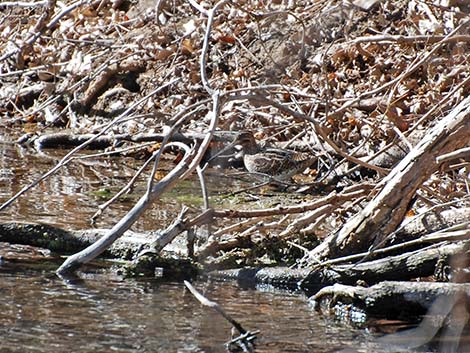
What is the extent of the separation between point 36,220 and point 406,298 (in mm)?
3164

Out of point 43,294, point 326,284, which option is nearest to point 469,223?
point 326,284

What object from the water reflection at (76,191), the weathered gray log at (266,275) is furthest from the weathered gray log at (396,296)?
the water reflection at (76,191)

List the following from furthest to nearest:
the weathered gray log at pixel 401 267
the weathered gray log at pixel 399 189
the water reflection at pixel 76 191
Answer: the water reflection at pixel 76 191
the weathered gray log at pixel 399 189
the weathered gray log at pixel 401 267

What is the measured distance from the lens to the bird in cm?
911

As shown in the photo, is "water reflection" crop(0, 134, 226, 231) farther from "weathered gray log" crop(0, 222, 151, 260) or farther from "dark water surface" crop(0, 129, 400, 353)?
"weathered gray log" crop(0, 222, 151, 260)

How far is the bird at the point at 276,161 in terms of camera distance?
9.11 m

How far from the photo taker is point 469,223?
531 centimetres

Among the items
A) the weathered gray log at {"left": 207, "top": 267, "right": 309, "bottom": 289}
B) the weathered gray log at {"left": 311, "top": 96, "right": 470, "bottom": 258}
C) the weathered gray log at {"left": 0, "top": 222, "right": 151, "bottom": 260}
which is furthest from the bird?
the weathered gray log at {"left": 311, "top": 96, "right": 470, "bottom": 258}

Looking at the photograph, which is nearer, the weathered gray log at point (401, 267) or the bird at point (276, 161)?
the weathered gray log at point (401, 267)

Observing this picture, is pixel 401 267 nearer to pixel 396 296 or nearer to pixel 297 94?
pixel 396 296

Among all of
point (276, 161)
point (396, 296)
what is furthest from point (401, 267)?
point (276, 161)

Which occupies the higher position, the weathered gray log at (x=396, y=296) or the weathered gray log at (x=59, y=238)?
the weathered gray log at (x=59, y=238)

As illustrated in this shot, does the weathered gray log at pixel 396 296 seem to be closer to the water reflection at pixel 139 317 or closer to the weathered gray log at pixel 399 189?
the water reflection at pixel 139 317

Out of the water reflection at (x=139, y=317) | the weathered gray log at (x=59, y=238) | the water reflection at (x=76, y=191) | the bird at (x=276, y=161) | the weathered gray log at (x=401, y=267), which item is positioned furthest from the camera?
the bird at (x=276, y=161)
